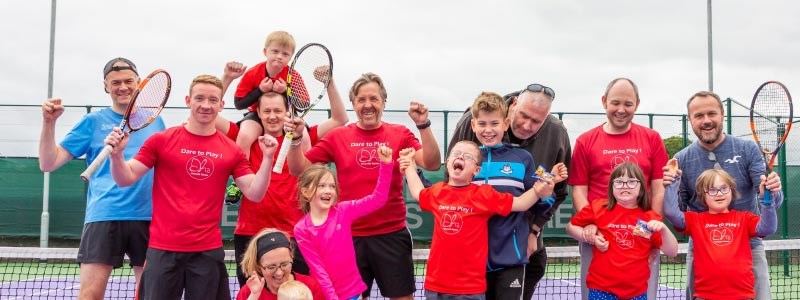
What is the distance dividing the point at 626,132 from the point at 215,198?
2.27m

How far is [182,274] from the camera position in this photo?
10.8 ft

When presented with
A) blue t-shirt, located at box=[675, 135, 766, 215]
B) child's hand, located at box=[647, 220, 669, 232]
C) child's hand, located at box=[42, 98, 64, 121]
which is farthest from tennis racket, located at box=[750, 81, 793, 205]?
child's hand, located at box=[42, 98, 64, 121]

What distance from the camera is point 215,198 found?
338cm

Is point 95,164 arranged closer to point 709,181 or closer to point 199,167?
point 199,167

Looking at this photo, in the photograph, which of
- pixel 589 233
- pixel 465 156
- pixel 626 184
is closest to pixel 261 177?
pixel 465 156

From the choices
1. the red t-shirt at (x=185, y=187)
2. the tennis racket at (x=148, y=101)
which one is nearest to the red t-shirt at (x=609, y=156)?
the red t-shirt at (x=185, y=187)

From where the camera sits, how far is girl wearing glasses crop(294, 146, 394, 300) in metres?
3.32

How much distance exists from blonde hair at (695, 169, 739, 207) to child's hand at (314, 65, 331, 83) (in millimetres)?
2184

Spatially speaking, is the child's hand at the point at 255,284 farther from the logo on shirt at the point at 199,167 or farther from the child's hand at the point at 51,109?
the child's hand at the point at 51,109

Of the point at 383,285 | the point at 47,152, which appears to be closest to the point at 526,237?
the point at 383,285

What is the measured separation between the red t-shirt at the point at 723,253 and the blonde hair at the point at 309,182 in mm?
2019

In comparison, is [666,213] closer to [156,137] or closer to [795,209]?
[156,137]

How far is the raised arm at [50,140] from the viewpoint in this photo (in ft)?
9.89

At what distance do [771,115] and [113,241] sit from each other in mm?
4043
